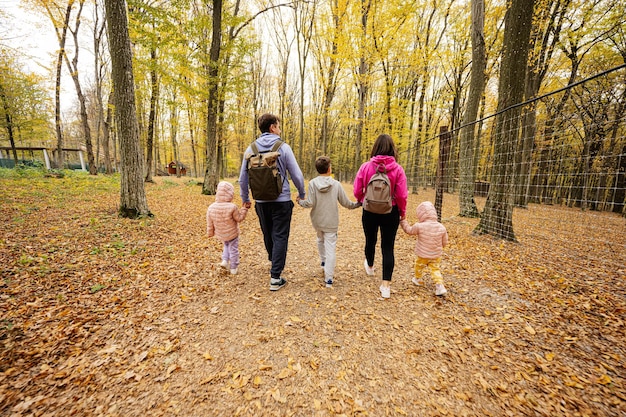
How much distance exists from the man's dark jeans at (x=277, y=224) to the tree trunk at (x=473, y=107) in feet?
22.8

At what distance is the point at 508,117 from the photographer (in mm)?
5242

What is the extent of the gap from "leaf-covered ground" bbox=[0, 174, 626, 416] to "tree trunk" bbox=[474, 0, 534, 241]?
1055 millimetres

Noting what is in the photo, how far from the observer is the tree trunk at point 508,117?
5078mm

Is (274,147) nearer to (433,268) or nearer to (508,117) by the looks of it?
(433,268)

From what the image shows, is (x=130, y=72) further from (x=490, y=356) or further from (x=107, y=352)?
(x=490, y=356)

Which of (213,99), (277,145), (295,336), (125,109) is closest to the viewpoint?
(295,336)

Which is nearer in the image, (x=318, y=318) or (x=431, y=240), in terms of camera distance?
(x=318, y=318)

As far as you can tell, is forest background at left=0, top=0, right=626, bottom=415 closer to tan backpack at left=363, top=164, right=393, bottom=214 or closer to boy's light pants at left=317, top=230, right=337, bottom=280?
boy's light pants at left=317, top=230, right=337, bottom=280

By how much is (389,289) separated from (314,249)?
2299mm

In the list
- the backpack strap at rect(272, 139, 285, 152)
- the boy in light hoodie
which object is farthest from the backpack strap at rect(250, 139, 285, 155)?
the boy in light hoodie

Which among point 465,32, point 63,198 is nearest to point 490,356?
point 63,198

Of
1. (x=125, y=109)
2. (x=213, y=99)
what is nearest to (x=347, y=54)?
(x=213, y=99)

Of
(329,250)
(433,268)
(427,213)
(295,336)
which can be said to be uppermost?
(427,213)

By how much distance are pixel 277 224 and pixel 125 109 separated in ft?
17.7
